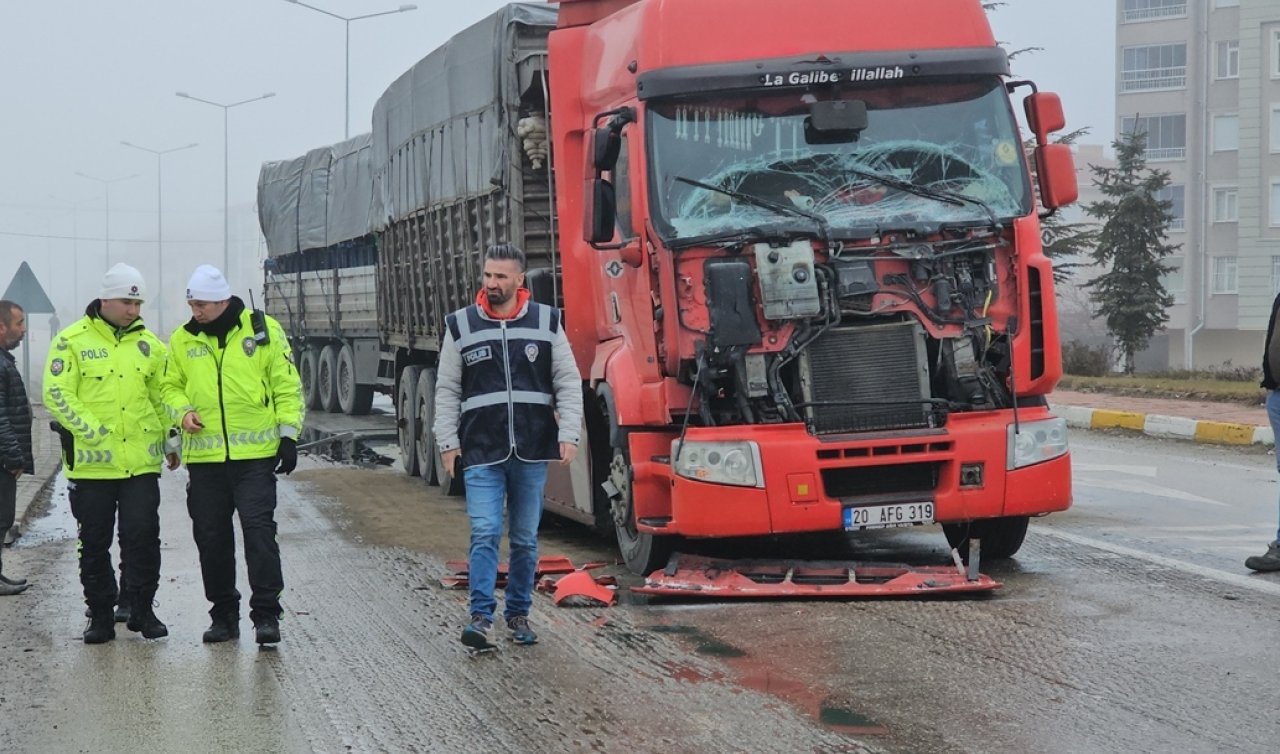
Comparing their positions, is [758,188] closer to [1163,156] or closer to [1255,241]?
[1255,241]

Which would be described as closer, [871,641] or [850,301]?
[871,641]

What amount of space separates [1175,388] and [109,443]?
17964 mm

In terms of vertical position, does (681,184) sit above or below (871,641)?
above

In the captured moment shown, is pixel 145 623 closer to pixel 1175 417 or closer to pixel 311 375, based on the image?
pixel 1175 417

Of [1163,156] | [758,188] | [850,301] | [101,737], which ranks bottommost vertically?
[101,737]

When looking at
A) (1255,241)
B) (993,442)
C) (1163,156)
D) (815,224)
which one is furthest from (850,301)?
(1163,156)

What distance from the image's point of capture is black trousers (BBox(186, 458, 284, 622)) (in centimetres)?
795

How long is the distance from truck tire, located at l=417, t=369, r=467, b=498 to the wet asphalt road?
4.14m

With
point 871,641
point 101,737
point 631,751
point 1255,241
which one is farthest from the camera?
point 1255,241

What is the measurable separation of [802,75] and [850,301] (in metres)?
1.24

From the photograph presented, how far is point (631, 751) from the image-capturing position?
18.6 ft

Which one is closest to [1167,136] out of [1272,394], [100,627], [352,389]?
[352,389]

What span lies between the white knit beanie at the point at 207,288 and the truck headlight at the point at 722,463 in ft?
7.69

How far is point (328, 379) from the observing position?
2688 cm
